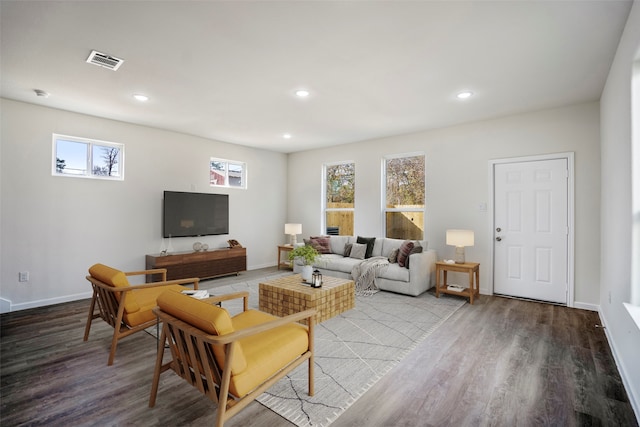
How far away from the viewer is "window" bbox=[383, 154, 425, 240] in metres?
5.43

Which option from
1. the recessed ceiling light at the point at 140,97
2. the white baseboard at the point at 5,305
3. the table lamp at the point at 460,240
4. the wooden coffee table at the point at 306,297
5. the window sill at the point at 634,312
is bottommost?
the white baseboard at the point at 5,305

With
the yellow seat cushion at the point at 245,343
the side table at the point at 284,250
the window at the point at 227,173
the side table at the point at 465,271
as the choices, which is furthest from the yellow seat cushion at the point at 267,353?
the window at the point at 227,173

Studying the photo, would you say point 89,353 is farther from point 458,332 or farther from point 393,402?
point 458,332

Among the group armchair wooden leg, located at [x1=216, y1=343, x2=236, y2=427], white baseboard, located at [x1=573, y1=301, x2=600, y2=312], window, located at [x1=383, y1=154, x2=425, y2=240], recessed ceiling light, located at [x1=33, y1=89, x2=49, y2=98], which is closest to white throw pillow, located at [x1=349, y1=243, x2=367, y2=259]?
window, located at [x1=383, y1=154, x2=425, y2=240]

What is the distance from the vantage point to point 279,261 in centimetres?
659

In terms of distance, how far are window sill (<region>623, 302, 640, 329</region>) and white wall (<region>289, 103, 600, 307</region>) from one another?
2.21 metres

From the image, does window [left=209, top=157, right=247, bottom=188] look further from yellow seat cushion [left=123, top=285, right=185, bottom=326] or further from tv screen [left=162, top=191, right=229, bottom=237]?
yellow seat cushion [left=123, top=285, right=185, bottom=326]

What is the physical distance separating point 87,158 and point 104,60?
7.55ft

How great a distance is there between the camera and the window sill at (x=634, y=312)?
5.98ft

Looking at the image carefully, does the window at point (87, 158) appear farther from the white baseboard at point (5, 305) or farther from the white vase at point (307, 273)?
the white vase at point (307, 273)

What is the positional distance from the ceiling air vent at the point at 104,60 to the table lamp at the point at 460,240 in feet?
14.3

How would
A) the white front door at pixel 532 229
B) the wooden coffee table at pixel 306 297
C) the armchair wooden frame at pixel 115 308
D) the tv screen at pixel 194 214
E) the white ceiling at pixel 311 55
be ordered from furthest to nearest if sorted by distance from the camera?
the tv screen at pixel 194 214 < the white front door at pixel 532 229 < the wooden coffee table at pixel 306 297 < the armchair wooden frame at pixel 115 308 < the white ceiling at pixel 311 55

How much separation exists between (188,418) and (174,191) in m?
4.23

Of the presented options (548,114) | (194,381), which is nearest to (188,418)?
(194,381)
